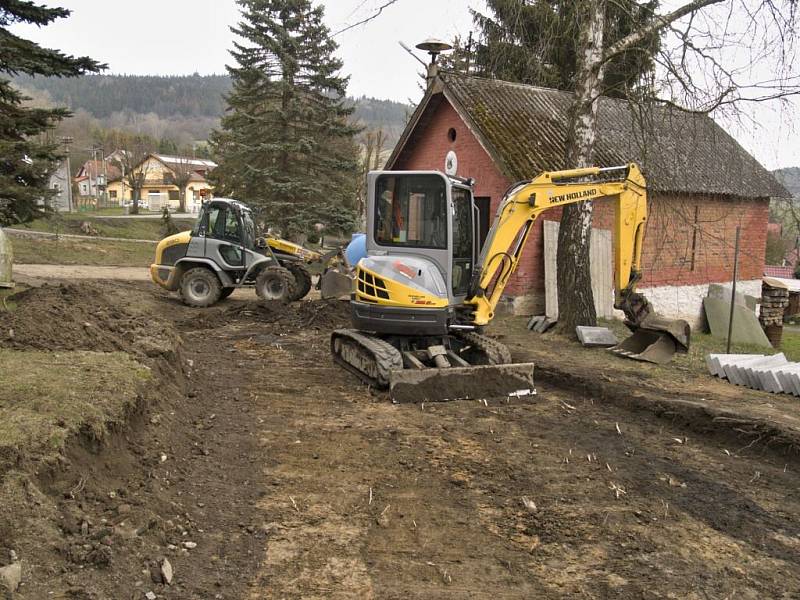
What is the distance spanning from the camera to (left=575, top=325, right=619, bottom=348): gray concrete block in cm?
1112

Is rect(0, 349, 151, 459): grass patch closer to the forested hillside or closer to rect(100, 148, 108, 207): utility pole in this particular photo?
rect(100, 148, 108, 207): utility pole

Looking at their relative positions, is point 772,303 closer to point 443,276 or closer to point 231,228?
point 231,228

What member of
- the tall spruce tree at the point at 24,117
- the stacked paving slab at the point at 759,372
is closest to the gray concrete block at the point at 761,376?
the stacked paving slab at the point at 759,372

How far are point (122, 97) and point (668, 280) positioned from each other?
134512 mm

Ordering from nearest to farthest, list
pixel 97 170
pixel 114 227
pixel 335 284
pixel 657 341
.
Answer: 1. pixel 657 341
2. pixel 335 284
3. pixel 114 227
4. pixel 97 170

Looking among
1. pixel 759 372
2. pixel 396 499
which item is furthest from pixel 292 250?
pixel 396 499

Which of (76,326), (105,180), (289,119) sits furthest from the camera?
(105,180)

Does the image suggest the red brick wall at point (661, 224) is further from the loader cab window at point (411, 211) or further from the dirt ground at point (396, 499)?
the dirt ground at point (396, 499)

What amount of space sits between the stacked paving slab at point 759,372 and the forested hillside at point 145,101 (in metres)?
107

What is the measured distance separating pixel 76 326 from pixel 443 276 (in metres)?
4.29

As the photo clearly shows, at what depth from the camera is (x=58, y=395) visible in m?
5.34

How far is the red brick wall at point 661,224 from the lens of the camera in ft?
49.1

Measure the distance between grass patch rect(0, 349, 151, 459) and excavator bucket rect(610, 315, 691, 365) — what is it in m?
6.85

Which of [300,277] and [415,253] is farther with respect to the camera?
[300,277]
